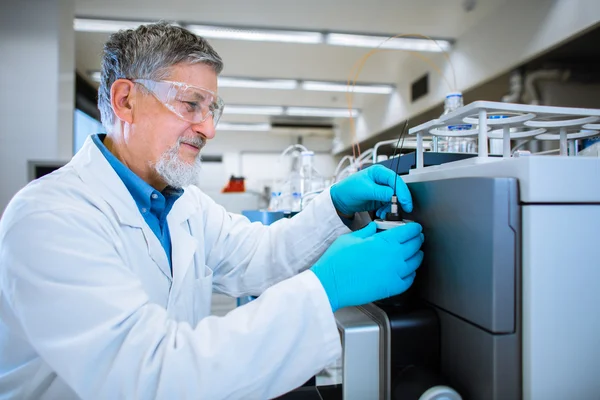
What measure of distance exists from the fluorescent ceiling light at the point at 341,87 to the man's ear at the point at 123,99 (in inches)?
164

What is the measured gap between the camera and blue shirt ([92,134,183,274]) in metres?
0.87

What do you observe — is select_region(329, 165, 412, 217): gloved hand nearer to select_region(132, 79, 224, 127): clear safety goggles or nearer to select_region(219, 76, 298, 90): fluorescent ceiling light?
select_region(132, 79, 224, 127): clear safety goggles

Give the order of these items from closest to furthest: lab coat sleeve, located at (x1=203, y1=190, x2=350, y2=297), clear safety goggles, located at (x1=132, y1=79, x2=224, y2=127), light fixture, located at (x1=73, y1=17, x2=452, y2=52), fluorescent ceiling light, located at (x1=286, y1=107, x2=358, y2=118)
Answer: clear safety goggles, located at (x1=132, y1=79, x2=224, y2=127) < lab coat sleeve, located at (x1=203, y1=190, x2=350, y2=297) < light fixture, located at (x1=73, y1=17, x2=452, y2=52) < fluorescent ceiling light, located at (x1=286, y1=107, x2=358, y2=118)

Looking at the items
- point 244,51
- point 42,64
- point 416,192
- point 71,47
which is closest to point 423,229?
point 416,192

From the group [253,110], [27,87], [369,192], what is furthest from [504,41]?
[253,110]

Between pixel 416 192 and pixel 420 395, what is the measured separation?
340 millimetres

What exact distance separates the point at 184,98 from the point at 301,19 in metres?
2.73

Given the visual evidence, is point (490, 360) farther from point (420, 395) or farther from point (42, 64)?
point (42, 64)

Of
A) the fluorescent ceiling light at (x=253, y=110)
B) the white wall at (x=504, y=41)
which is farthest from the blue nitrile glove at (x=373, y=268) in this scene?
the fluorescent ceiling light at (x=253, y=110)

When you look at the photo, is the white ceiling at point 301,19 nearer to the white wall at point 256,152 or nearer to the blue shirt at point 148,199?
the blue shirt at point 148,199

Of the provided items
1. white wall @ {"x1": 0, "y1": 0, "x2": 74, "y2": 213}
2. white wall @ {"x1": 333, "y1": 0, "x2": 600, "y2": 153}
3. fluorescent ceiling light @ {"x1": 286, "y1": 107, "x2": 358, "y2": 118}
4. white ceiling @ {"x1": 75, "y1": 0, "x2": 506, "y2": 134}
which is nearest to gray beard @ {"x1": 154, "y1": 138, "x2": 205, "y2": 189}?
white ceiling @ {"x1": 75, "y1": 0, "x2": 506, "y2": 134}

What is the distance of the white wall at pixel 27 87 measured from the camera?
2.51 m

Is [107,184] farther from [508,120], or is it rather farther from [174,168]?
[508,120]

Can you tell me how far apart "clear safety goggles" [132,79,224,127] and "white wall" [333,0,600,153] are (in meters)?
2.36
